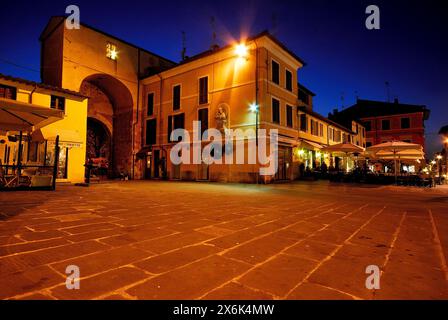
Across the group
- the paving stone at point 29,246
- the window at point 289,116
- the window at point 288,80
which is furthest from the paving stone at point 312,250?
the window at point 288,80

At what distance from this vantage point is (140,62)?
22.2 metres

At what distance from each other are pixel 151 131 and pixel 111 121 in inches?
177

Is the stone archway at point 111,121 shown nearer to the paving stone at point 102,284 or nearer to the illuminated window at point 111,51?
the illuminated window at point 111,51

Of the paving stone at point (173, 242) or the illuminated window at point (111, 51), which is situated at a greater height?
the illuminated window at point (111, 51)

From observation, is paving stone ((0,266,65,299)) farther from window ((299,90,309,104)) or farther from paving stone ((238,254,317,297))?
window ((299,90,309,104))

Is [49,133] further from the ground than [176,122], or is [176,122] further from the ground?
[176,122]

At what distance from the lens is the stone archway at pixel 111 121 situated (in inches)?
841

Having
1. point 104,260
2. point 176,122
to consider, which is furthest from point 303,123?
point 104,260

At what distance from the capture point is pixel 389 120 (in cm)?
3738

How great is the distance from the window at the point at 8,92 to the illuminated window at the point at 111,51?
9.18m

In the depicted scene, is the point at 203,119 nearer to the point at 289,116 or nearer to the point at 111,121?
the point at 289,116
